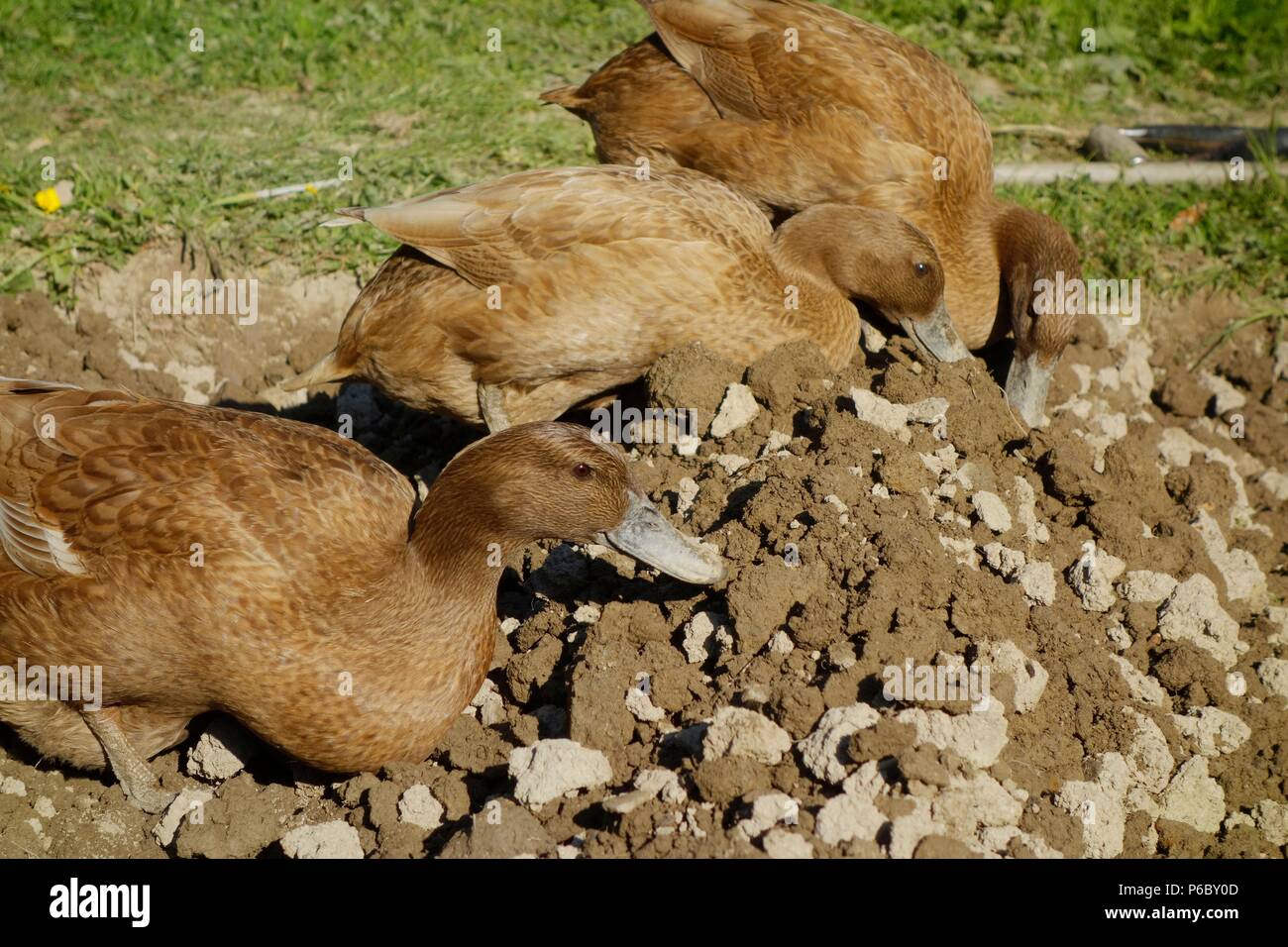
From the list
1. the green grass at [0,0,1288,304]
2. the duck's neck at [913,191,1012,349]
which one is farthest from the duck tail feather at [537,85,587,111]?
the duck's neck at [913,191,1012,349]

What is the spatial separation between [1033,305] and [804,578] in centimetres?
211

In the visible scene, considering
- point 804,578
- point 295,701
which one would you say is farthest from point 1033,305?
point 295,701

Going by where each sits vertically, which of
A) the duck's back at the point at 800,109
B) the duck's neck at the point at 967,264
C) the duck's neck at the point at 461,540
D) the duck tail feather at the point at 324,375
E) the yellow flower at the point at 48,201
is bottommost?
the duck tail feather at the point at 324,375

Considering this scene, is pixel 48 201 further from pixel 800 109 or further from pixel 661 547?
pixel 661 547

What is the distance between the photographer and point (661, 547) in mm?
4207

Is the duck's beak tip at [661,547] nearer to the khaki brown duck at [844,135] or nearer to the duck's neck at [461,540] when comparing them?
the duck's neck at [461,540]

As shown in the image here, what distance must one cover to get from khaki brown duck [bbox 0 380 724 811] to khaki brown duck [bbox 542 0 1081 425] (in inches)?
90.0

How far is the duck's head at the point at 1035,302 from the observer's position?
219 inches

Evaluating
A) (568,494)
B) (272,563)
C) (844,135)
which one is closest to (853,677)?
(568,494)

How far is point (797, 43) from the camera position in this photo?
5992mm

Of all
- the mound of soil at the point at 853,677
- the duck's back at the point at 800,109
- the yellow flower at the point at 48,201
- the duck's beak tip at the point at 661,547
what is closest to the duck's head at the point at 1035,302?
the mound of soil at the point at 853,677

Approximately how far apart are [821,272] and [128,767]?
3.28m

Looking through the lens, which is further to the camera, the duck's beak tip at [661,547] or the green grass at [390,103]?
the green grass at [390,103]

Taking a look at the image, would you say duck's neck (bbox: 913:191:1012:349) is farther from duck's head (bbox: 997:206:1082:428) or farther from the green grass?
the green grass
